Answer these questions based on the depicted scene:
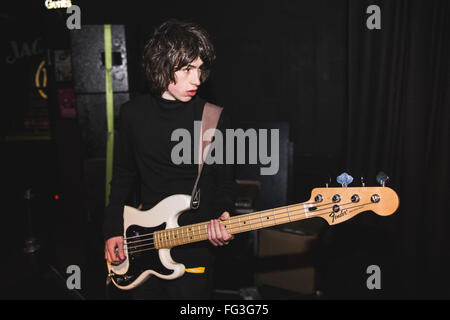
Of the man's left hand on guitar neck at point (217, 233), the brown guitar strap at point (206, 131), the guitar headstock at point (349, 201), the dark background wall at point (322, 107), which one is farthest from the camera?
the dark background wall at point (322, 107)

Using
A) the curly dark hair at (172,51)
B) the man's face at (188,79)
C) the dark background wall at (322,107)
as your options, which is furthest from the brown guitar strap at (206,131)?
the dark background wall at (322,107)

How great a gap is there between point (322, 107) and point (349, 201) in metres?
3.19

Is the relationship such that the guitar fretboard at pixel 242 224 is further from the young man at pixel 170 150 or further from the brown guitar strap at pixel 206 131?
the brown guitar strap at pixel 206 131

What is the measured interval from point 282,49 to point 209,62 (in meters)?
2.78

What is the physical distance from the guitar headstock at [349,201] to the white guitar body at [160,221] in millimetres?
623

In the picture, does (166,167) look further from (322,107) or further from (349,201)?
(322,107)

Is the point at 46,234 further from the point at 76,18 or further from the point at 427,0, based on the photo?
the point at 427,0

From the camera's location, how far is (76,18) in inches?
100

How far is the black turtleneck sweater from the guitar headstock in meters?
0.45

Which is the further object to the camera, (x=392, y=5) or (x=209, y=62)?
(x=392, y=5)

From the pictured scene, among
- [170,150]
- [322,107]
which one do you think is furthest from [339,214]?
[322,107]

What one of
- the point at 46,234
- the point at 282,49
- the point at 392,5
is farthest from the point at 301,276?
the point at 46,234

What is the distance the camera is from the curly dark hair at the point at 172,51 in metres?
1.56

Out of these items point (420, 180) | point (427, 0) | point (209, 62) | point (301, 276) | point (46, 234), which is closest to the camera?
point (209, 62)
